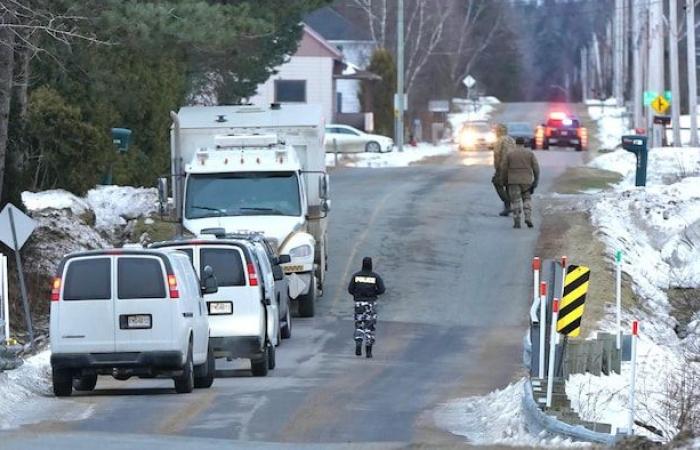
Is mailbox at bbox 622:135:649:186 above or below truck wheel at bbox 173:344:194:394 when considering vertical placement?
above

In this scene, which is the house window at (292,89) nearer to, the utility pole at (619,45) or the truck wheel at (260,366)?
the utility pole at (619,45)

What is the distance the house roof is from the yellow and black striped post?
88.8 metres

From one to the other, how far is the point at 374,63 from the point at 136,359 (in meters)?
67.0

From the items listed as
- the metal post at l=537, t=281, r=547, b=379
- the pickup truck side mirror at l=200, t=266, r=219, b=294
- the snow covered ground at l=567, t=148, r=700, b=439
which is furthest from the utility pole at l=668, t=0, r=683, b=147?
the metal post at l=537, t=281, r=547, b=379

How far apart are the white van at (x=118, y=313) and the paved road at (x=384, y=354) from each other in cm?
48

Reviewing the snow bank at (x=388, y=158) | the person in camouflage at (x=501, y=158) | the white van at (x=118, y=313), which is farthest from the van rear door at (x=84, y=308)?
the snow bank at (x=388, y=158)

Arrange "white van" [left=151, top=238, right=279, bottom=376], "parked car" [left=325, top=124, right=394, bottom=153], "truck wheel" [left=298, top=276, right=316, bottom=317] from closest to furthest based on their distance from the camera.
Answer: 1. "white van" [left=151, top=238, right=279, bottom=376]
2. "truck wheel" [left=298, top=276, right=316, bottom=317]
3. "parked car" [left=325, top=124, right=394, bottom=153]

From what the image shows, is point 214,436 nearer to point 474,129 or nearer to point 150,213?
point 150,213

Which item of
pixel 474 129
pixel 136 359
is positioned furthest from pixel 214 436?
pixel 474 129

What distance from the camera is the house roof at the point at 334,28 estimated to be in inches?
4176

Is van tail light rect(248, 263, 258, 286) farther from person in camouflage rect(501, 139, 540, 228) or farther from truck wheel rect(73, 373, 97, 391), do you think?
person in camouflage rect(501, 139, 540, 228)

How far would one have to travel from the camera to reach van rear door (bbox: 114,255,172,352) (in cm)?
1867

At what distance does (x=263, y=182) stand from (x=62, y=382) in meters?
9.40

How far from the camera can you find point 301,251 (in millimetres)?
27297
